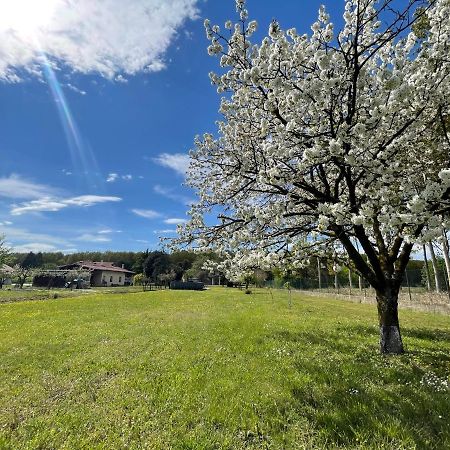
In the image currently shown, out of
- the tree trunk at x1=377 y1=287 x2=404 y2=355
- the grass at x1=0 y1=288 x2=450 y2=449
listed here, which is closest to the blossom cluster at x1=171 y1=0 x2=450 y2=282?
→ the tree trunk at x1=377 y1=287 x2=404 y2=355

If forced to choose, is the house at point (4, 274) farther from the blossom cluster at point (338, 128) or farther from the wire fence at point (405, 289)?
the blossom cluster at point (338, 128)

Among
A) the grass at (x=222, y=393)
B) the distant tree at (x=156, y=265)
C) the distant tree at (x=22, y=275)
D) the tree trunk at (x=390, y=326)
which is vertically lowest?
the grass at (x=222, y=393)

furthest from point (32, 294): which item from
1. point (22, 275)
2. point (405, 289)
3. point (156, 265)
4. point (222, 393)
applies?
point (405, 289)

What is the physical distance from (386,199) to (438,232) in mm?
1460

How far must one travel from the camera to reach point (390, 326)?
8609 mm

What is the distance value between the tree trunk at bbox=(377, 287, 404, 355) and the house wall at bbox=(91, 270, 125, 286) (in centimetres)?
7730

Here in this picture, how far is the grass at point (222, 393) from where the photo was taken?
430 cm

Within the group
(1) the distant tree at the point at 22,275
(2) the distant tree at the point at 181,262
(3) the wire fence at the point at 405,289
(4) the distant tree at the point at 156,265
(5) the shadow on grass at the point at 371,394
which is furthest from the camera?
(2) the distant tree at the point at 181,262

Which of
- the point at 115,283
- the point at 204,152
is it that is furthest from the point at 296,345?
the point at 115,283

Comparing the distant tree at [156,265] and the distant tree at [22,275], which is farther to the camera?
the distant tree at [156,265]

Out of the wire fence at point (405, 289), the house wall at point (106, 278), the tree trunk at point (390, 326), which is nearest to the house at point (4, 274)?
the house wall at point (106, 278)

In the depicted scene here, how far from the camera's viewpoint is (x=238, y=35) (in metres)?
7.24

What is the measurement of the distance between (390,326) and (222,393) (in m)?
5.52

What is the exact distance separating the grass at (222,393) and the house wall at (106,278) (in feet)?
233
